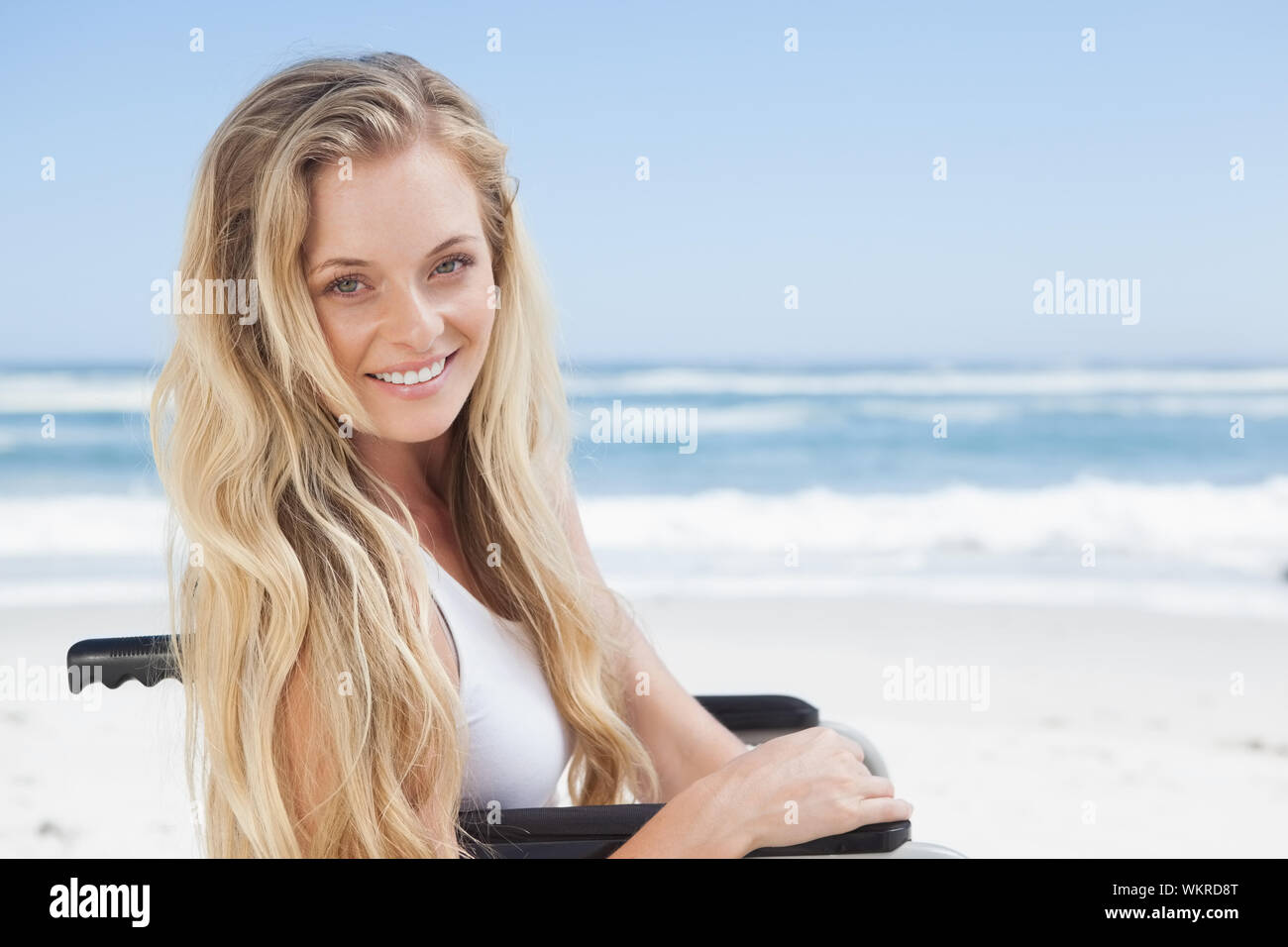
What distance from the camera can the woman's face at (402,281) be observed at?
1.30 metres

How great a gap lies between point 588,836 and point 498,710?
26 centimetres

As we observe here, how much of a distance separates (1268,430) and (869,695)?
8.73 meters

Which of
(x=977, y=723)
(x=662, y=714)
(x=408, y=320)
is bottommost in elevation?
(x=977, y=723)

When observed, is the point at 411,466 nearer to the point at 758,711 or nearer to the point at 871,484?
the point at 758,711

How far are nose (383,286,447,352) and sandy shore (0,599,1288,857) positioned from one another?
4.53 feet

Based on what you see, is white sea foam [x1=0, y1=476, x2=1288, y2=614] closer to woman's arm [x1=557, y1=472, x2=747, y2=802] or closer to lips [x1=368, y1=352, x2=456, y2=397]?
woman's arm [x1=557, y1=472, x2=747, y2=802]

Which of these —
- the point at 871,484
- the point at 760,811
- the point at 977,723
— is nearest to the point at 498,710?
the point at 760,811

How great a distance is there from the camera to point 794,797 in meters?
1.22

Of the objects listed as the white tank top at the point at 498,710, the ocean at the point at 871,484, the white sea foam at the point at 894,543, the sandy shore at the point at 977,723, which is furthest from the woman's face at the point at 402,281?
the white sea foam at the point at 894,543

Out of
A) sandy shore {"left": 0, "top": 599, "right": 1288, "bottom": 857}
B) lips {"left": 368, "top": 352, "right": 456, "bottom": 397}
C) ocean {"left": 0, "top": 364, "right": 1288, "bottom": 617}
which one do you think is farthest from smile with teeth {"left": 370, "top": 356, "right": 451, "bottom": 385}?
ocean {"left": 0, "top": 364, "right": 1288, "bottom": 617}

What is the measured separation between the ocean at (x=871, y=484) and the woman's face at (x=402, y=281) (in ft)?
10.5

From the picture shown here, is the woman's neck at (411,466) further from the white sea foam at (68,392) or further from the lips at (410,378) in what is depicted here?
the white sea foam at (68,392)

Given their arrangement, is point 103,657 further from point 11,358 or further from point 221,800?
point 11,358

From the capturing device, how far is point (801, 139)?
13852mm
